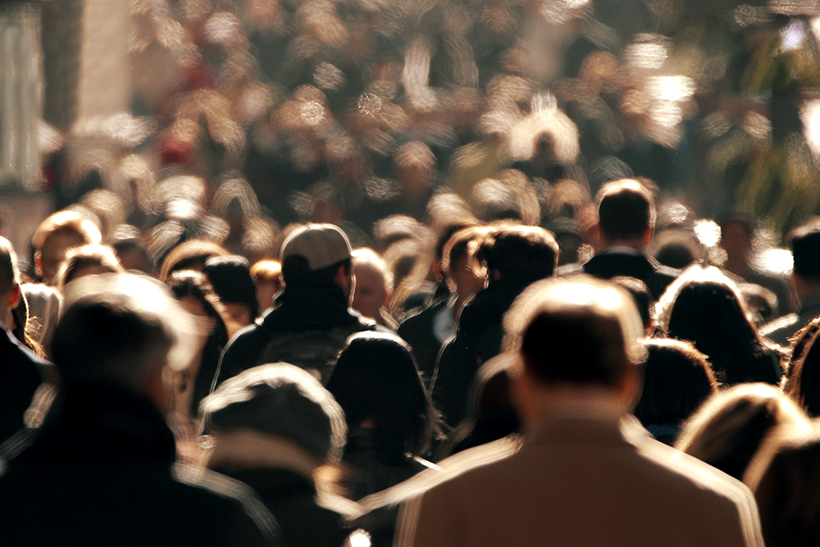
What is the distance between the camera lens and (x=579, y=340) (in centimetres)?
202

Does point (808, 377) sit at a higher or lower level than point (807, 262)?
higher

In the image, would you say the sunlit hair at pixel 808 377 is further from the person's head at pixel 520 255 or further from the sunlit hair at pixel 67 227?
the sunlit hair at pixel 67 227

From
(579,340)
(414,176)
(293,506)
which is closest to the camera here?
(579,340)

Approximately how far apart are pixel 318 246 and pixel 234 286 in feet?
2.86

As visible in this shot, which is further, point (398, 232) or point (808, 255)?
point (398, 232)

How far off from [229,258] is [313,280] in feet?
3.13

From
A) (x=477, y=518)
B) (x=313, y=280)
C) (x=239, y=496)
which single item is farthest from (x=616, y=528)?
(x=313, y=280)

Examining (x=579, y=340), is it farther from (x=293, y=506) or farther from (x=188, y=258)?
(x=188, y=258)

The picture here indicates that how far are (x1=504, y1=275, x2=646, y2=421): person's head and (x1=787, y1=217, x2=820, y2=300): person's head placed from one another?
3255mm

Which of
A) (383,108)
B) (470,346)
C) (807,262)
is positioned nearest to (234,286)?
(470,346)

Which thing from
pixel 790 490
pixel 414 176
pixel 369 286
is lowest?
pixel 414 176

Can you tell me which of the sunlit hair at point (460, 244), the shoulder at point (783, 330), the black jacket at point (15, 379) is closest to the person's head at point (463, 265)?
the sunlit hair at point (460, 244)

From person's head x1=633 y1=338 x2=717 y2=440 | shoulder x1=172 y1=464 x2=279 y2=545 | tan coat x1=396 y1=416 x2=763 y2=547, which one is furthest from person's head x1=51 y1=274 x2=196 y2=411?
person's head x1=633 y1=338 x2=717 y2=440

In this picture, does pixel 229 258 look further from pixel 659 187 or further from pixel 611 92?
pixel 611 92
